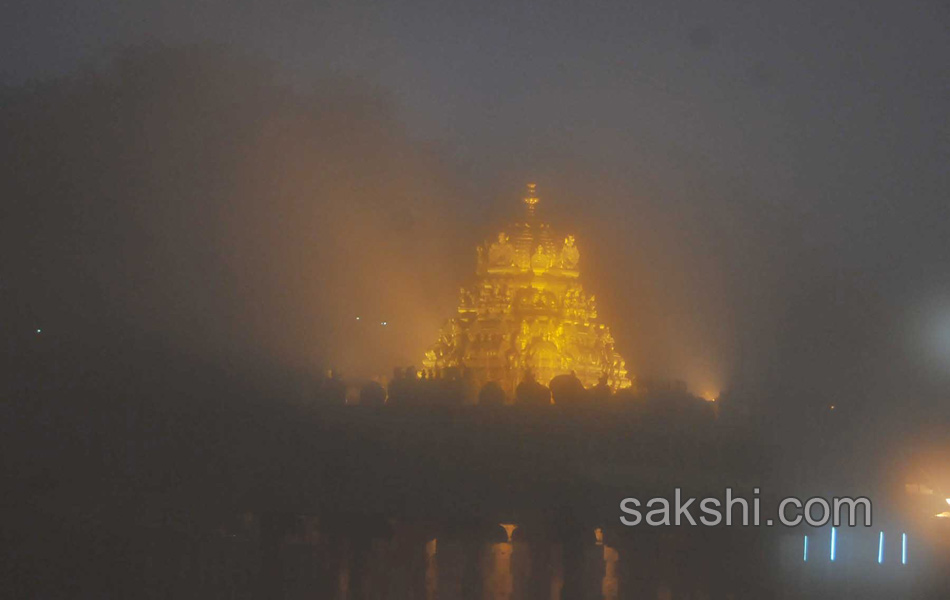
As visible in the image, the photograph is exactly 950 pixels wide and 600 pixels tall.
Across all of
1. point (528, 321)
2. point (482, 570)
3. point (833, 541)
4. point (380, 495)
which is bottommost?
point (482, 570)

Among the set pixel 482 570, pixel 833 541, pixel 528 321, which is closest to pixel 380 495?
pixel 482 570

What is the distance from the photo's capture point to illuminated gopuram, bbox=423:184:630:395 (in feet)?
189

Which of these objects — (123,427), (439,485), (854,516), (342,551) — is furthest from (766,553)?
(123,427)

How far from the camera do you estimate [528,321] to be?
58.7 meters

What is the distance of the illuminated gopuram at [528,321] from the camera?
57.5 meters

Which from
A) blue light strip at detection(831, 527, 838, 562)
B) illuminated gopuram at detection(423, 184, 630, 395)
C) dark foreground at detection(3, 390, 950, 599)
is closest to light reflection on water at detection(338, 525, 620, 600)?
dark foreground at detection(3, 390, 950, 599)

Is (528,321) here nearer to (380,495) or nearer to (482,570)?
(482,570)

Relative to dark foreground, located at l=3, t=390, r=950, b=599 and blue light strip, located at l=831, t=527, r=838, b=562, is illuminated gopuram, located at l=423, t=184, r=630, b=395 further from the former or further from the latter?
blue light strip, located at l=831, t=527, r=838, b=562

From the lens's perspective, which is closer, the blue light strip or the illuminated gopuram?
the blue light strip

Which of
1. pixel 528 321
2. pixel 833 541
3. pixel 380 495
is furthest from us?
pixel 528 321

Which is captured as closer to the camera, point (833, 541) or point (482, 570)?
point (833, 541)

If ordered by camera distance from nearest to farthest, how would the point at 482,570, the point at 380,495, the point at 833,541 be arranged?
the point at 380,495, the point at 833,541, the point at 482,570

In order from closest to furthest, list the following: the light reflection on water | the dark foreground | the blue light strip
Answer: the dark foreground < the light reflection on water < the blue light strip

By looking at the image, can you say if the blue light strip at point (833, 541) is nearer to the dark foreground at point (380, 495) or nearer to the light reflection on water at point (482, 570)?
the dark foreground at point (380, 495)
